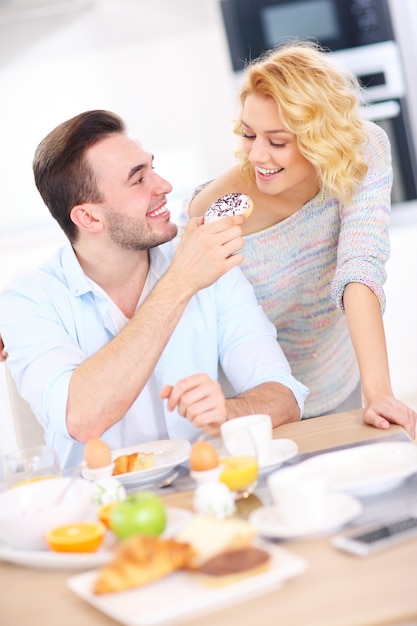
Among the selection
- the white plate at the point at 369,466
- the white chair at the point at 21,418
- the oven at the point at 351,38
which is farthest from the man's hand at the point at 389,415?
the oven at the point at 351,38

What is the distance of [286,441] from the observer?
1.42 metres

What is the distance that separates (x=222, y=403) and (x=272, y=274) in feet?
2.04

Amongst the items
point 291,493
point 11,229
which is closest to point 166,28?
point 11,229

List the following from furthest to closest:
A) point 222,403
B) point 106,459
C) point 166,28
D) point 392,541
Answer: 1. point 166,28
2. point 222,403
3. point 106,459
4. point 392,541

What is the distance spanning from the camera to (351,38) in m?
3.80

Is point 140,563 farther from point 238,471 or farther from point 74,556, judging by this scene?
point 238,471

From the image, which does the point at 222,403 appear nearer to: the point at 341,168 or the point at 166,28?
the point at 341,168

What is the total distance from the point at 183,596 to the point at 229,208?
Result: 113 centimetres

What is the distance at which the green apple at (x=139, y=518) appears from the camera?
1044 millimetres

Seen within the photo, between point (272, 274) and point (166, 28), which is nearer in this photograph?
point (272, 274)

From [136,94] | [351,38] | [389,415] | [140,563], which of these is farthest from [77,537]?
[351,38]

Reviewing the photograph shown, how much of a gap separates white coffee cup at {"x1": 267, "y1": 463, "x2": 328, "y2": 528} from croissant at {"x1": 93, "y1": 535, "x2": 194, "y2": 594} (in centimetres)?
14

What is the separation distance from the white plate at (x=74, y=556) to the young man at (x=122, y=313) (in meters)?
0.51

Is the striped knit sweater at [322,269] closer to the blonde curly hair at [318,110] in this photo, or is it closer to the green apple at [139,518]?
the blonde curly hair at [318,110]
